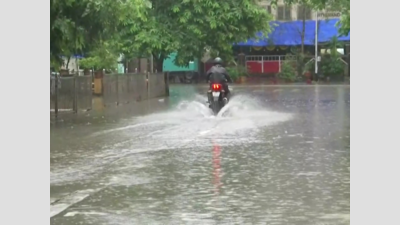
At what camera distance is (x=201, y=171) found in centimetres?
1124

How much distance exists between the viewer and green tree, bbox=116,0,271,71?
33.6 meters

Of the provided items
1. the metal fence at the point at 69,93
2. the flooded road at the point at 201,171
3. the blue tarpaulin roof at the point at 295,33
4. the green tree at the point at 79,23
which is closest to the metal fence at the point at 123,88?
the metal fence at the point at 69,93

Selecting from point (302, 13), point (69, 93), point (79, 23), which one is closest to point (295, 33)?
point (302, 13)

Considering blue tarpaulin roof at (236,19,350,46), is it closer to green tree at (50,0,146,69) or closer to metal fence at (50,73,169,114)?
metal fence at (50,73,169,114)

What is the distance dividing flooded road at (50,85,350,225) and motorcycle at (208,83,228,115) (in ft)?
2.71

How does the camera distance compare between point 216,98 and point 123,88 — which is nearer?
point 216,98

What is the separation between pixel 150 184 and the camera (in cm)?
1018

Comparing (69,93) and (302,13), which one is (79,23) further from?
(302,13)

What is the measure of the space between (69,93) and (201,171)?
1324 centimetres

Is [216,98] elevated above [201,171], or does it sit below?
above

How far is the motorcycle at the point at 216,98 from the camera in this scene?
69.3 ft

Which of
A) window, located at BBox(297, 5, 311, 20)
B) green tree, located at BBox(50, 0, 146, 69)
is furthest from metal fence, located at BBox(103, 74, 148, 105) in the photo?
window, located at BBox(297, 5, 311, 20)

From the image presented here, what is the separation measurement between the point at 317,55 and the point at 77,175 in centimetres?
4572

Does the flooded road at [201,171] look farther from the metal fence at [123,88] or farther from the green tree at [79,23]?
the metal fence at [123,88]
